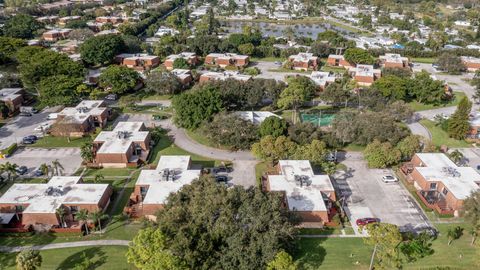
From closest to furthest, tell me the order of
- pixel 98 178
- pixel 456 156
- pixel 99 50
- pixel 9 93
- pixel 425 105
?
pixel 98 178
pixel 456 156
pixel 9 93
pixel 425 105
pixel 99 50

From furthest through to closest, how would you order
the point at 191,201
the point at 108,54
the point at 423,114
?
the point at 108,54 < the point at 423,114 < the point at 191,201

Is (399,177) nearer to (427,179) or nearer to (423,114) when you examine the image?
(427,179)

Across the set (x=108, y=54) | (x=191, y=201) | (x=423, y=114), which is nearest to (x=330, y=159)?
(x=191, y=201)

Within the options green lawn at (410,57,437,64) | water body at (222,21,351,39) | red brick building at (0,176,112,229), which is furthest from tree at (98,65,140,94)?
green lawn at (410,57,437,64)

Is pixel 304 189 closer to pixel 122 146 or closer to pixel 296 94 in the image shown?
pixel 296 94

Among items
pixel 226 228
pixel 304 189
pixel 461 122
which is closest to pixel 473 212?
pixel 304 189

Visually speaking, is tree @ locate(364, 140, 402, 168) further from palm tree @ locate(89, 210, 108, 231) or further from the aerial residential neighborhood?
palm tree @ locate(89, 210, 108, 231)

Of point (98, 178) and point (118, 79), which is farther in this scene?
point (118, 79)
